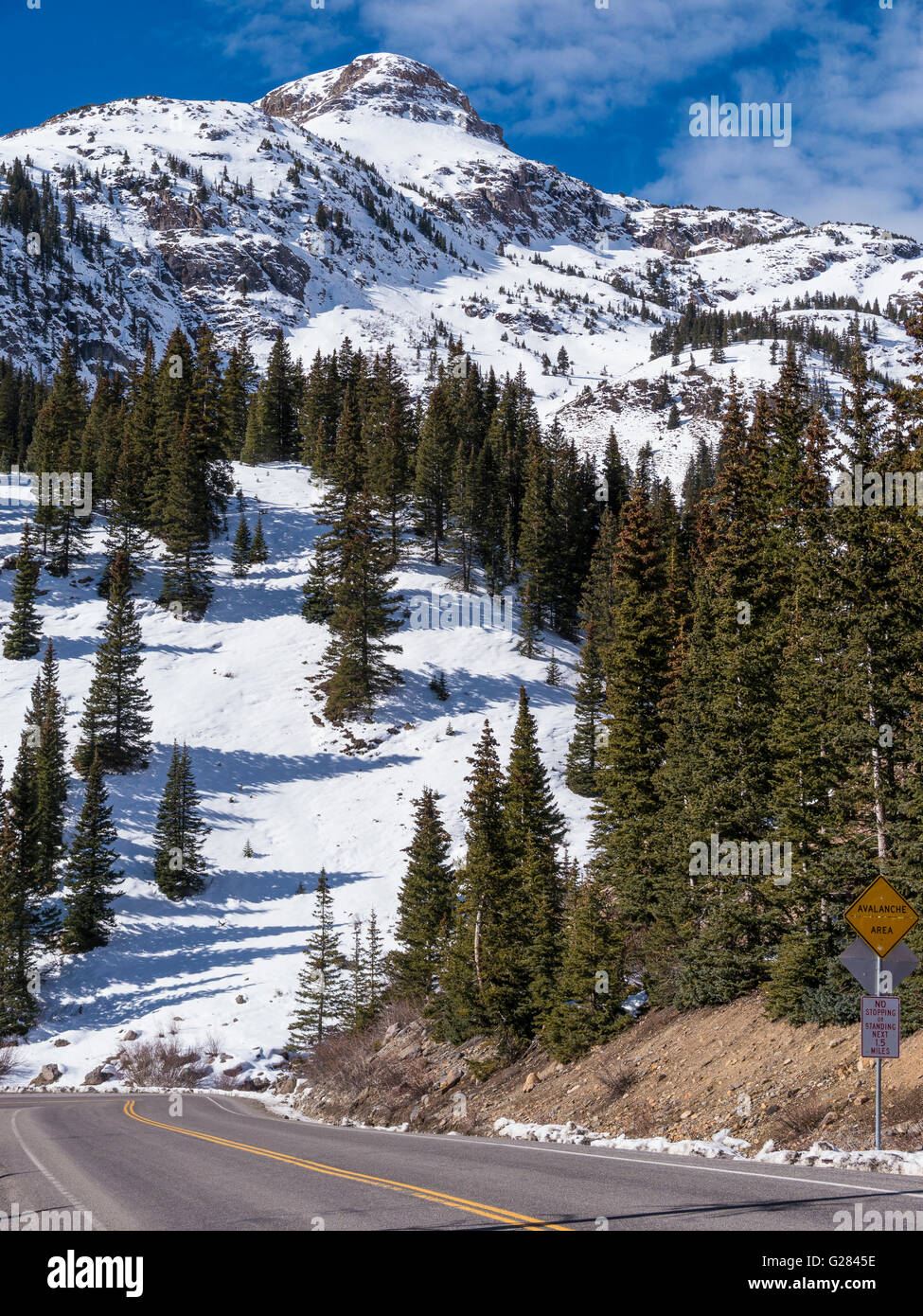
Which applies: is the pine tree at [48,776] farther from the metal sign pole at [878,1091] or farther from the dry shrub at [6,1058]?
the metal sign pole at [878,1091]

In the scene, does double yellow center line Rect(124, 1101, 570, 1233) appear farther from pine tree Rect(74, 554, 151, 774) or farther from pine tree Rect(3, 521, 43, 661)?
pine tree Rect(3, 521, 43, 661)

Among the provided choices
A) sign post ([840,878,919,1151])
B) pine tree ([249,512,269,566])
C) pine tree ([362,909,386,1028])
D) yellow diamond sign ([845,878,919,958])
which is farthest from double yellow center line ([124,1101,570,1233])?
pine tree ([249,512,269,566])

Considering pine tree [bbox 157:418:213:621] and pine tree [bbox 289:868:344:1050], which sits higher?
pine tree [bbox 157:418:213:621]

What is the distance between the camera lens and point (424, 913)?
36.0m

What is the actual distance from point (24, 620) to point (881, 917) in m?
65.4

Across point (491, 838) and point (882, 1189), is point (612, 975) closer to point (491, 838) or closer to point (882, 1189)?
point (491, 838)

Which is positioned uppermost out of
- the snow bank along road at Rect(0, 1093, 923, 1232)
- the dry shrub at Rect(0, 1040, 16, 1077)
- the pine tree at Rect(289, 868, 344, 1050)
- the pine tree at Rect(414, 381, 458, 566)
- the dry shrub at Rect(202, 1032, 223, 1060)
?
the pine tree at Rect(414, 381, 458, 566)

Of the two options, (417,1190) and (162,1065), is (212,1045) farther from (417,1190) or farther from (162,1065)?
(417,1190)

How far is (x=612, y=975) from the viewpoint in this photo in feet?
78.3

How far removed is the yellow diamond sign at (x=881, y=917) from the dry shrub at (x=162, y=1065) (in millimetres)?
33055

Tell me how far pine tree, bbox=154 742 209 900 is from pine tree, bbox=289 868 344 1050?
11.7 metres

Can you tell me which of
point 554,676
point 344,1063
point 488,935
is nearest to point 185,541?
point 554,676

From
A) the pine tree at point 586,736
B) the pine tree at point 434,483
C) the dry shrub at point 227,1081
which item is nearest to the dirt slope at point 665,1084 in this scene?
the dry shrub at point 227,1081

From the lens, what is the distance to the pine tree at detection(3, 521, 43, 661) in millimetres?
65062
